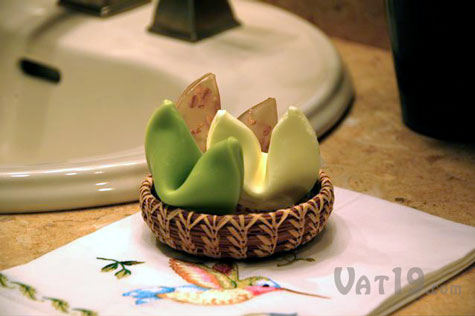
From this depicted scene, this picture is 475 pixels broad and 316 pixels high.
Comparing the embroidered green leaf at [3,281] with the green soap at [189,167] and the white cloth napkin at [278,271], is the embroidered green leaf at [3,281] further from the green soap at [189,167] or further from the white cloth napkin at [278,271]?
the green soap at [189,167]

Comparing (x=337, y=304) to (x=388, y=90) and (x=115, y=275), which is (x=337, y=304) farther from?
(x=388, y=90)

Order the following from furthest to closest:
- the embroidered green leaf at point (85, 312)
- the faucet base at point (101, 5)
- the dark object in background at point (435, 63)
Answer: the faucet base at point (101, 5) < the dark object in background at point (435, 63) < the embroidered green leaf at point (85, 312)

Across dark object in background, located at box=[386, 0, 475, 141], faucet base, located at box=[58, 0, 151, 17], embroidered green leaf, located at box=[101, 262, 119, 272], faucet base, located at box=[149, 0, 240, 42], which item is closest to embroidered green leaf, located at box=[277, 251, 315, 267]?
embroidered green leaf, located at box=[101, 262, 119, 272]

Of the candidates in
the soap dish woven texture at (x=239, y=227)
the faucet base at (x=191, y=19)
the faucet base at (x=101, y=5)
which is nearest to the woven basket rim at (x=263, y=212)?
the soap dish woven texture at (x=239, y=227)

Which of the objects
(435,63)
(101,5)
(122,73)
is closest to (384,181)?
(435,63)

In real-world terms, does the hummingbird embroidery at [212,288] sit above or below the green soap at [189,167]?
below

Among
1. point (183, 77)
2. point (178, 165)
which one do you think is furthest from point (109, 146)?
point (178, 165)

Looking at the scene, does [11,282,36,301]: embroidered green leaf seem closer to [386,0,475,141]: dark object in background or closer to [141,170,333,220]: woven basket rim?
[141,170,333,220]: woven basket rim
